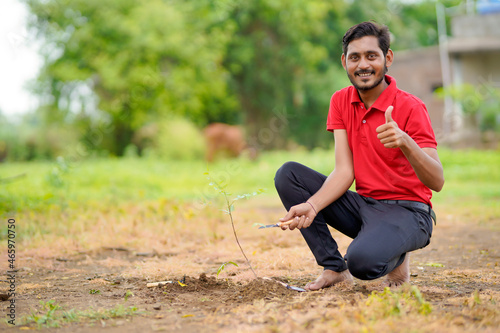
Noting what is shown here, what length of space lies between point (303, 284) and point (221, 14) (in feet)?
49.7

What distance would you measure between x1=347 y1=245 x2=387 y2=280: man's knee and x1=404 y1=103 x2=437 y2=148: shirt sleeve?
0.64 metres

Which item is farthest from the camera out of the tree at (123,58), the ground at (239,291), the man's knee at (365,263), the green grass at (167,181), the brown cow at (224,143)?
the tree at (123,58)

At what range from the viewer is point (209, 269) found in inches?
151

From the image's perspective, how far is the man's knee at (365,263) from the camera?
280cm

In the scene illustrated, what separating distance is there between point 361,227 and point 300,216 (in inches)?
16.1

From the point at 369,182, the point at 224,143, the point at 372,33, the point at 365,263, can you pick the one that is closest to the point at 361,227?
the point at 369,182

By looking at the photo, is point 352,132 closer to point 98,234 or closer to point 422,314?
point 422,314

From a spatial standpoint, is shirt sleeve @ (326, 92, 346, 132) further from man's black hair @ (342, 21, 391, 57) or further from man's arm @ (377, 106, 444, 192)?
man's arm @ (377, 106, 444, 192)

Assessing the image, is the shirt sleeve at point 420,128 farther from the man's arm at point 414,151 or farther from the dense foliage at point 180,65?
the dense foliage at point 180,65

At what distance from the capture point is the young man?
285 cm

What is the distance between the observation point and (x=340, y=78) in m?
20.8

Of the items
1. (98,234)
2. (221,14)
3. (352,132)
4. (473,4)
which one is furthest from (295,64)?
(352,132)

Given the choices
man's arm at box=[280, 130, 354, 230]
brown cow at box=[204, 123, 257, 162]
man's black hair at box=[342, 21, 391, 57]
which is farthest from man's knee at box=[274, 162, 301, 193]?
brown cow at box=[204, 123, 257, 162]

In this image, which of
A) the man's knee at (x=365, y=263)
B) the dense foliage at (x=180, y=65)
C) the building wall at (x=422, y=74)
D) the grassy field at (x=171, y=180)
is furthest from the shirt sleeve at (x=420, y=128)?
the building wall at (x=422, y=74)
